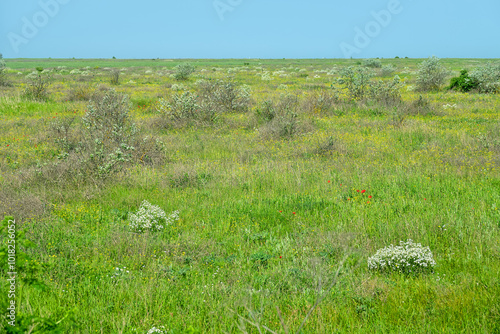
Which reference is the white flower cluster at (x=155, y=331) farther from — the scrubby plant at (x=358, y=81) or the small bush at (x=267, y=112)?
the scrubby plant at (x=358, y=81)

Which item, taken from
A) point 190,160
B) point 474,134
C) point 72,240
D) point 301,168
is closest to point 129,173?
point 190,160

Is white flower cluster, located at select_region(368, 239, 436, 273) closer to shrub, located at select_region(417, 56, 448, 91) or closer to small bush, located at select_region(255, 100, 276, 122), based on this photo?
small bush, located at select_region(255, 100, 276, 122)

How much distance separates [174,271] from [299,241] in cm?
197

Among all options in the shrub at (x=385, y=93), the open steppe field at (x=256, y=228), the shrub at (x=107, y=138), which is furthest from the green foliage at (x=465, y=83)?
the shrub at (x=107, y=138)

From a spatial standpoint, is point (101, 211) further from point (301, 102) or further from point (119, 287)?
point (301, 102)

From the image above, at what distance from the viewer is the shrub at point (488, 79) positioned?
21.7 meters

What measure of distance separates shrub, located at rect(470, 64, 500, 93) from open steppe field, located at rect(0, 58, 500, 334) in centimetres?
1031

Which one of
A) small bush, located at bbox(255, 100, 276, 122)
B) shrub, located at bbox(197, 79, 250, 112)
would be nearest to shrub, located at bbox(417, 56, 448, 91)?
shrub, located at bbox(197, 79, 250, 112)

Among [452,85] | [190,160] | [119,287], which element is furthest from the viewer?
[452,85]

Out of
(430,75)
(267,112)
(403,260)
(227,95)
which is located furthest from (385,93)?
(403,260)

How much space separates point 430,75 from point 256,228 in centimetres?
2390

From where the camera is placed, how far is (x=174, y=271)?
4582mm

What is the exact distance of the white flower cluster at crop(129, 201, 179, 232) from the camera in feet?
19.2

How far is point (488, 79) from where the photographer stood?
22.0 metres
